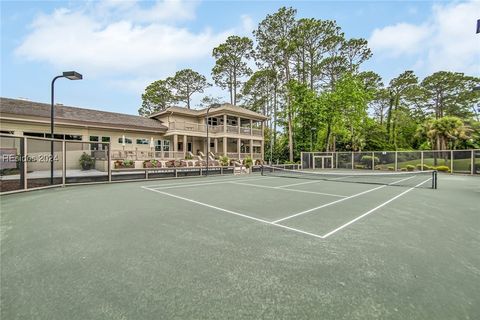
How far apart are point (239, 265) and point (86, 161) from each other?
573 inches

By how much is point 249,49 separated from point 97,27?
22.8 meters

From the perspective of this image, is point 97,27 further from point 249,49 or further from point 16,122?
point 249,49

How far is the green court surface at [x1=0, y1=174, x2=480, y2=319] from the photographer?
7.34 feet

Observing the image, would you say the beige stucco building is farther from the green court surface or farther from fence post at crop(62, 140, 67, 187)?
the green court surface

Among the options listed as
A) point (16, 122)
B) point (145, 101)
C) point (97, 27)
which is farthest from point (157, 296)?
point (145, 101)

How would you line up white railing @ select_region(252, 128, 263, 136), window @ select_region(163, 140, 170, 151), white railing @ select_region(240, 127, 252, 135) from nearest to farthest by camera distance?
window @ select_region(163, 140, 170, 151)
white railing @ select_region(240, 127, 252, 135)
white railing @ select_region(252, 128, 263, 136)

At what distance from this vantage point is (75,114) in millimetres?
20484

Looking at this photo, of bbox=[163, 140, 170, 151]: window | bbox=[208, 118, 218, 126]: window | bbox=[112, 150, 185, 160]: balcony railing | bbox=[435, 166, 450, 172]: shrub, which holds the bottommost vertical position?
bbox=[435, 166, 450, 172]: shrub

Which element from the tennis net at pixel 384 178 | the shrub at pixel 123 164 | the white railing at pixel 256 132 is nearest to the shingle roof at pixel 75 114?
the shrub at pixel 123 164

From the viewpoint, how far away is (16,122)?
1677 cm

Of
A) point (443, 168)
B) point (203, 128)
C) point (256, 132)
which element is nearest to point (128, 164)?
point (203, 128)

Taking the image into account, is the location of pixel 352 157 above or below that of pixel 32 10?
below

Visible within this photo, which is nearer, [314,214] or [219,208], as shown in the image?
[314,214]

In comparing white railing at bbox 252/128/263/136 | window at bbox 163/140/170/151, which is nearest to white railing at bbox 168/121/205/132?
window at bbox 163/140/170/151
